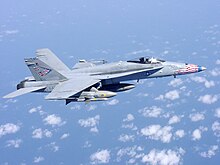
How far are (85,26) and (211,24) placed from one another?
78405mm

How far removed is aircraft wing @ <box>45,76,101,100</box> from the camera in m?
26.0

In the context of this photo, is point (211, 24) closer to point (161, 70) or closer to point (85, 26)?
point (85, 26)

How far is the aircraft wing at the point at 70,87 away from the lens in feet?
85.1

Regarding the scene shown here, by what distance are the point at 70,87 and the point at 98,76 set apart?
3.31 meters

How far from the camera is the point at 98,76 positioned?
2948 centimetres

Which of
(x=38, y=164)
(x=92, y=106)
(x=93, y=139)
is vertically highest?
(x=92, y=106)

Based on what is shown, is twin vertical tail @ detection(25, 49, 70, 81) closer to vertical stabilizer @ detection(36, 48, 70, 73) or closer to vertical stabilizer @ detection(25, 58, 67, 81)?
vertical stabilizer @ detection(25, 58, 67, 81)

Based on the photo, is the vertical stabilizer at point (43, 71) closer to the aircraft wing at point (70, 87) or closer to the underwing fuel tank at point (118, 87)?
the aircraft wing at point (70, 87)

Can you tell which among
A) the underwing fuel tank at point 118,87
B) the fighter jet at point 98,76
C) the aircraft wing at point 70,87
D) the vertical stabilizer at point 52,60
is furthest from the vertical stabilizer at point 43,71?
the underwing fuel tank at point 118,87

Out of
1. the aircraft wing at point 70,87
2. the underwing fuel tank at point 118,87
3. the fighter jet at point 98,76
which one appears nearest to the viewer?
the aircraft wing at point 70,87

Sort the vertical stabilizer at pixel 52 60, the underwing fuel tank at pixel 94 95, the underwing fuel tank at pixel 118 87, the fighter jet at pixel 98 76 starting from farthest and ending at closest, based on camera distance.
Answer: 1. the vertical stabilizer at pixel 52 60
2. the underwing fuel tank at pixel 118 87
3. the fighter jet at pixel 98 76
4. the underwing fuel tank at pixel 94 95

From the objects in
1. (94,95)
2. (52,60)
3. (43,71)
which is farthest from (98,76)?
(52,60)

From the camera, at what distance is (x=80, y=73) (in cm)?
3070

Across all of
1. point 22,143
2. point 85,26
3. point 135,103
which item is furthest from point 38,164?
point 85,26
